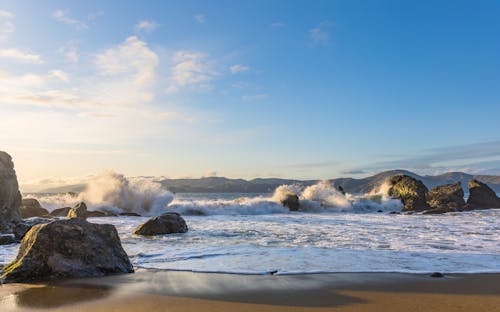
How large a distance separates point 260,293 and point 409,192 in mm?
31453

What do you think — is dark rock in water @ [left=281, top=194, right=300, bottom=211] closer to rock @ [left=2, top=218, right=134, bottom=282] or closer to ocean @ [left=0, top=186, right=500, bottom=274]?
ocean @ [left=0, top=186, right=500, bottom=274]

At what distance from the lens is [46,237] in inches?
271

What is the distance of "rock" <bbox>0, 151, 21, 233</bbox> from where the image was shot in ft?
42.3

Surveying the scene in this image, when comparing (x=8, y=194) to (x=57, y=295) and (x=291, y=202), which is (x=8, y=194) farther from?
(x=291, y=202)

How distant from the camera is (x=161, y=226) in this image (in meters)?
13.7

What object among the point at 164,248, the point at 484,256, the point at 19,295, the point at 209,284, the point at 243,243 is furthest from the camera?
the point at 243,243

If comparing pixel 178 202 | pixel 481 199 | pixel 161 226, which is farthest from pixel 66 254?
A: pixel 481 199

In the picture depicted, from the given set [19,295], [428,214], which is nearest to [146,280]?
[19,295]

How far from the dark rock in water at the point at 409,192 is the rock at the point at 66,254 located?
2823 centimetres

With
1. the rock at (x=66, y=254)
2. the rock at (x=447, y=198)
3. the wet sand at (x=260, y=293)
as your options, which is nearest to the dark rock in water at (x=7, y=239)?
the rock at (x=66, y=254)

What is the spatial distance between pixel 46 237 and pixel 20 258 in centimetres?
53

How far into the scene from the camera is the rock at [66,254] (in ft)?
21.5

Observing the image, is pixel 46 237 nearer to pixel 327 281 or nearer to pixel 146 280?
pixel 146 280

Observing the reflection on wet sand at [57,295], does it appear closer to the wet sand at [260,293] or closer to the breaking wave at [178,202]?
the wet sand at [260,293]
